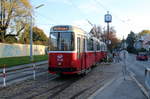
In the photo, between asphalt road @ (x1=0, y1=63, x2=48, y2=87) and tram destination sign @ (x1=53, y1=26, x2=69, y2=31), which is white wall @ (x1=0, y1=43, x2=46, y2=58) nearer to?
asphalt road @ (x1=0, y1=63, x2=48, y2=87)

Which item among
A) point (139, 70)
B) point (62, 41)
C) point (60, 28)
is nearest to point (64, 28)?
point (60, 28)

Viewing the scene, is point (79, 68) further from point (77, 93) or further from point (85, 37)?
point (77, 93)

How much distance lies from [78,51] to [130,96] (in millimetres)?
5677

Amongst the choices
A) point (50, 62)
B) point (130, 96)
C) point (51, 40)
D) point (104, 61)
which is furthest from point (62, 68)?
point (104, 61)

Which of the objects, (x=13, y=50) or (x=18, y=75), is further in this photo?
(x=13, y=50)

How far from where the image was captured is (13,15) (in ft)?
151

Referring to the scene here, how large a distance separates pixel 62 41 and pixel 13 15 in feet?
112

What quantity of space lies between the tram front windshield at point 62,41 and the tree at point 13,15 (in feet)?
108

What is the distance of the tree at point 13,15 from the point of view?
147 ft

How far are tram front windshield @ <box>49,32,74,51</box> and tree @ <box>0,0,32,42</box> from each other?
33004 mm

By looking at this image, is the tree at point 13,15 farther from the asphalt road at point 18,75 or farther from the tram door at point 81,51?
the tram door at point 81,51

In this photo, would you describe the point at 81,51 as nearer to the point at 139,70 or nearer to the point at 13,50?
the point at 139,70

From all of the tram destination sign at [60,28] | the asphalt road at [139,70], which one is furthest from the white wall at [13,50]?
the tram destination sign at [60,28]

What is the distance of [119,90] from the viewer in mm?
10859
